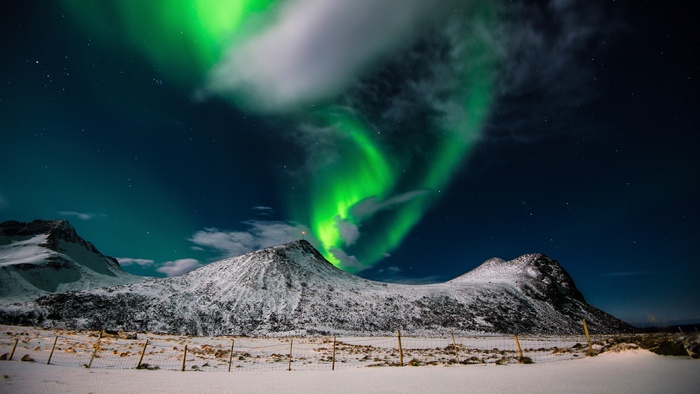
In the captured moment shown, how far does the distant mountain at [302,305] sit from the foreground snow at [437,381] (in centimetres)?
5591

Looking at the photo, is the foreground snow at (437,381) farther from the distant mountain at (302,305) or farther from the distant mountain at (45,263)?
the distant mountain at (45,263)

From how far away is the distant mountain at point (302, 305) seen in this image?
6862 centimetres

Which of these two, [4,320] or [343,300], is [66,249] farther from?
[343,300]

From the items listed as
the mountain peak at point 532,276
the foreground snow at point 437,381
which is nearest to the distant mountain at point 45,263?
the foreground snow at point 437,381

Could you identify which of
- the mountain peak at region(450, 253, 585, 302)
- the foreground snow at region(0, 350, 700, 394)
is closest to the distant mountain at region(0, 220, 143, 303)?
the foreground snow at region(0, 350, 700, 394)

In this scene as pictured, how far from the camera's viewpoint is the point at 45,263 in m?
147

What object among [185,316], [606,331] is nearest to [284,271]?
[185,316]

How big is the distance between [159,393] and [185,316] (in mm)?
70869

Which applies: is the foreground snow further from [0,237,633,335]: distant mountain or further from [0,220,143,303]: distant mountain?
[0,220,143,303]: distant mountain

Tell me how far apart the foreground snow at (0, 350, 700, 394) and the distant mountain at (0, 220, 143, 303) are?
141 m

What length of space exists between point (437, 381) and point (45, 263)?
653 ft

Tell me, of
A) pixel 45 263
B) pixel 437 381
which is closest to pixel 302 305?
pixel 437 381

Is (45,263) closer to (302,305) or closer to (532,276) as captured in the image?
(302,305)

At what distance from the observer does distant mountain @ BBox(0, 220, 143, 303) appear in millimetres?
124050
